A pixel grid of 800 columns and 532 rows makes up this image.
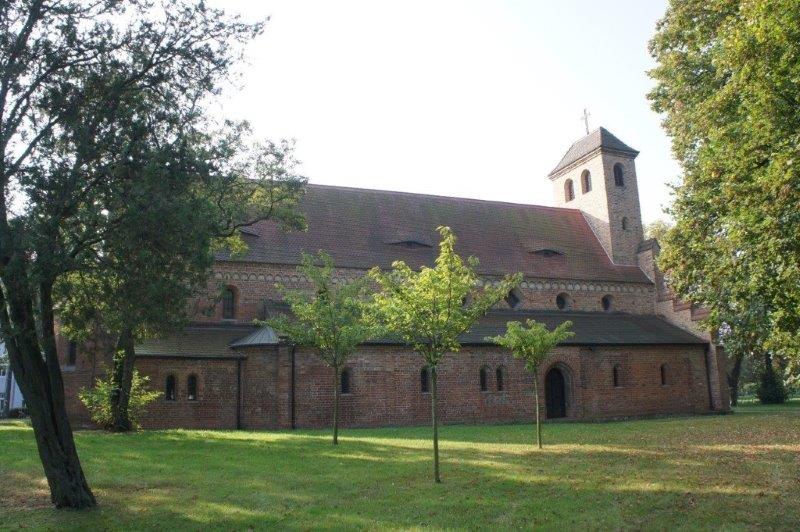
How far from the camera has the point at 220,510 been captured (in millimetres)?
10094

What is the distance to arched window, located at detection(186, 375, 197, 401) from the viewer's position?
2373 centimetres

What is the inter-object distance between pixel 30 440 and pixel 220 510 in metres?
10.6

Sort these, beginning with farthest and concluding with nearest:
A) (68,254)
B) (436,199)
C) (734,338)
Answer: (436,199), (734,338), (68,254)

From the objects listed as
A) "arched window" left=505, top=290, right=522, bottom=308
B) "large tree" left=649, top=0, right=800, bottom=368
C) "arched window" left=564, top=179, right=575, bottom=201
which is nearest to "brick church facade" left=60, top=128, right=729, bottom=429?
"arched window" left=505, top=290, right=522, bottom=308

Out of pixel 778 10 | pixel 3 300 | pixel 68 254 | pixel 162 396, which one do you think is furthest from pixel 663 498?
pixel 162 396

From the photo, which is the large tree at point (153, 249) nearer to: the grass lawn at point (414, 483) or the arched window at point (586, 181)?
the grass lawn at point (414, 483)

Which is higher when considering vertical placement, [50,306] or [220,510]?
[50,306]

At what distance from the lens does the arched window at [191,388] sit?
23734 mm

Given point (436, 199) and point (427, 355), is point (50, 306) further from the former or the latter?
point (436, 199)

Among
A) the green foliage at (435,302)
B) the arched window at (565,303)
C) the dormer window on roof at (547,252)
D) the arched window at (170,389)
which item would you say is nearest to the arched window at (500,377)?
the arched window at (565,303)

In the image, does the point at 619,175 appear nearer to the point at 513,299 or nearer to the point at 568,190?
the point at 568,190

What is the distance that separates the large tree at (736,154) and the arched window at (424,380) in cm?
1073

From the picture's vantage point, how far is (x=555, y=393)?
2892 centimetres

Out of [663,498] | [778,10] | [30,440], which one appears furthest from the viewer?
[30,440]
